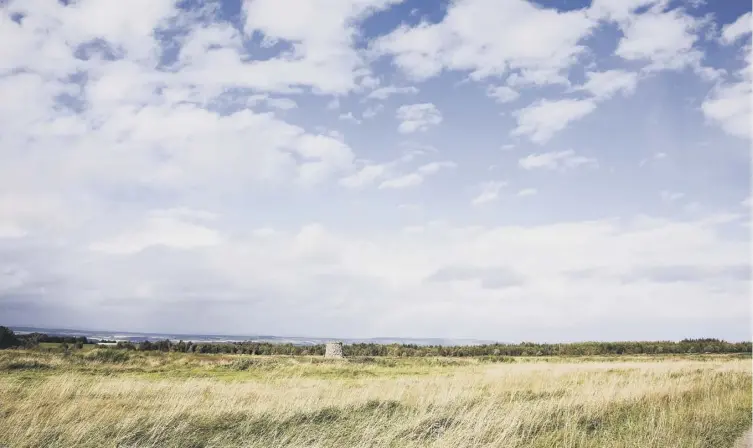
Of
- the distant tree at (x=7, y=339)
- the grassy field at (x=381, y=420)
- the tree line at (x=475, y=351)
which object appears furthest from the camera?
the tree line at (x=475, y=351)

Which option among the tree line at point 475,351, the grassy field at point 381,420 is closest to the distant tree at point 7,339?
the tree line at point 475,351

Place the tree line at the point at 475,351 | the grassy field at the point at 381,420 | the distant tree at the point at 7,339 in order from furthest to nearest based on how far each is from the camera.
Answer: the tree line at the point at 475,351 < the distant tree at the point at 7,339 < the grassy field at the point at 381,420

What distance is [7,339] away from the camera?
5234cm

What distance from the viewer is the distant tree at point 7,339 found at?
50969mm

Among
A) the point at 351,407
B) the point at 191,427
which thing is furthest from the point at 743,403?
the point at 191,427

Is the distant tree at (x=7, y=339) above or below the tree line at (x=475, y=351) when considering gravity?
above

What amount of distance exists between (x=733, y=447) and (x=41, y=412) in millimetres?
12555

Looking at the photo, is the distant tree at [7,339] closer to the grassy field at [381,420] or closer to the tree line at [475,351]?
the tree line at [475,351]

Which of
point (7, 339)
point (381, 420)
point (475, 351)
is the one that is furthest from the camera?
point (475, 351)

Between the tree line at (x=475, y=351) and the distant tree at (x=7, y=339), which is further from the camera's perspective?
the tree line at (x=475, y=351)

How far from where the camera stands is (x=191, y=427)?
360 inches

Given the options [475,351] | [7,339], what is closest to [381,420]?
[7,339]

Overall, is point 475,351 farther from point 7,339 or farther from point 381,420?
point 381,420

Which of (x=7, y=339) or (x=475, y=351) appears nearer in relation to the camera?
(x=7, y=339)
